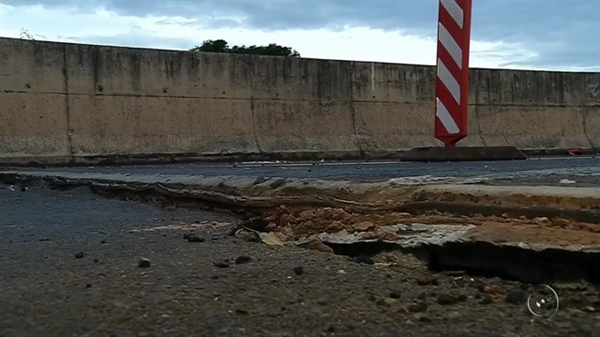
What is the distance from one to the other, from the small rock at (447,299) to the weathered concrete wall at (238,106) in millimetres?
8241

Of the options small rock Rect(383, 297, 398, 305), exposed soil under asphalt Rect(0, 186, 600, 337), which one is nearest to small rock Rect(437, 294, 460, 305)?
exposed soil under asphalt Rect(0, 186, 600, 337)

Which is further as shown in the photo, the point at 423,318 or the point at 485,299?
the point at 485,299

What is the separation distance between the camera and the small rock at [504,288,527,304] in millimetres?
1906

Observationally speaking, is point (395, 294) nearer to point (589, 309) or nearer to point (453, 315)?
point (453, 315)

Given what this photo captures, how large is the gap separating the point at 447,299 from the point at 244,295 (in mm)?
546

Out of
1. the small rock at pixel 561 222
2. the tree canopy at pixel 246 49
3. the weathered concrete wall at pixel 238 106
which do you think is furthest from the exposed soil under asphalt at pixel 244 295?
the tree canopy at pixel 246 49

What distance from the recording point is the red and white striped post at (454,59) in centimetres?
837

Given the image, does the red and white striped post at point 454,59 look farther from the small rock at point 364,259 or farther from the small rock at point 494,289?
the small rock at point 494,289

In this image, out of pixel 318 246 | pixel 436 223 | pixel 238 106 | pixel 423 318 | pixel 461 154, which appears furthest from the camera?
pixel 238 106

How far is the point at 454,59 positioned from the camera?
842 cm

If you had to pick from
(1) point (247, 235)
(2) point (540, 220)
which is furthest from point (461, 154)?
(2) point (540, 220)

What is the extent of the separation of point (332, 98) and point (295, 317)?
32.4 feet

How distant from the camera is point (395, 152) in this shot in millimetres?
11406

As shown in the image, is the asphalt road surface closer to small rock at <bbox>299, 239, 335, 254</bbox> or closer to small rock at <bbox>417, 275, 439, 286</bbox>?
small rock at <bbox>299, 239, 335, 254</bbox>
